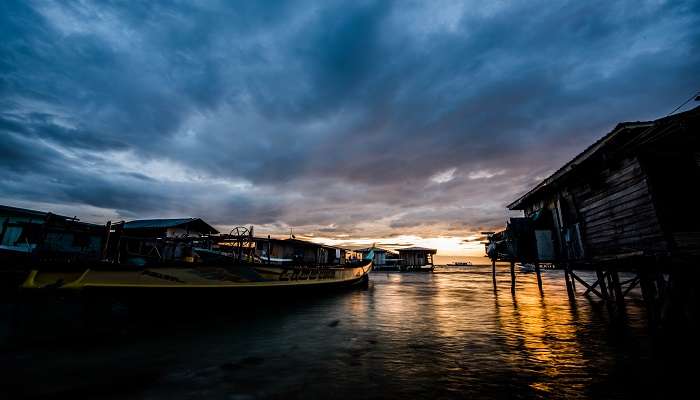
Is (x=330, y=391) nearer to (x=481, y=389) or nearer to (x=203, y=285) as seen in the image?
(x=481, y=389)

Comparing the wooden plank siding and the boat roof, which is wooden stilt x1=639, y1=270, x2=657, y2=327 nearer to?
the wooden plank siding

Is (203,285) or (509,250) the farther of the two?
(509,250)

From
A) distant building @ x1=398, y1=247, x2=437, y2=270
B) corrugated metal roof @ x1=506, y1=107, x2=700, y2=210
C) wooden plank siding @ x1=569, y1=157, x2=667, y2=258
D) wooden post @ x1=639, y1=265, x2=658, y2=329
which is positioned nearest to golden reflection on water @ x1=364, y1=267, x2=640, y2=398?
wooden post @ x1=639, y1=265, x2=658, y2=329

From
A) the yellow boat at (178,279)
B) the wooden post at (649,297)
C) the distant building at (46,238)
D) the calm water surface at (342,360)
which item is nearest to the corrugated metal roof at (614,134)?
the wooden post at (649,297)

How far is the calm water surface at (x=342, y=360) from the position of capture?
495cm

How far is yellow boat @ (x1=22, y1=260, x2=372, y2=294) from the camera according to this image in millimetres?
8633

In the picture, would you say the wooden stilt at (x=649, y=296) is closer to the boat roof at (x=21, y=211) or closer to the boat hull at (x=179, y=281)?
the boat hull at (x=179, y=281)

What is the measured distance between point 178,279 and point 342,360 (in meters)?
7.48

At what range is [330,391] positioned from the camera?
4867mm

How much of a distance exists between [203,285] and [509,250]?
16664mm

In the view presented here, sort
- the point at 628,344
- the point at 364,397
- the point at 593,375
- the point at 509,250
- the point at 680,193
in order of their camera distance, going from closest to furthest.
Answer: the point at 364,397, the point at 593,375, the point at 628,344, the point at 680,193, the point at 509,250

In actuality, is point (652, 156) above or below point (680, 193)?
above

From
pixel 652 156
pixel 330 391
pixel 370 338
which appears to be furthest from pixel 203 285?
pixel 652 156

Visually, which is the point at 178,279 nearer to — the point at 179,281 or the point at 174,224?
the point at 179,281
